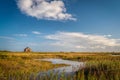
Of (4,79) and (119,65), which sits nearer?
(4,79)

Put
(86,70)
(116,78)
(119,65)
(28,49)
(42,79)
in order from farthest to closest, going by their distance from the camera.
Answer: (28,49)
(86,70)
(119,65)
(42,79)
(116,78)

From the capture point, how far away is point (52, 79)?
18141mm

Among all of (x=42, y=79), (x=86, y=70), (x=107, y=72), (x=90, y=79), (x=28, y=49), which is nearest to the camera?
(x=90, y=79)

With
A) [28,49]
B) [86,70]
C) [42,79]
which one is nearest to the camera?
[42,79]

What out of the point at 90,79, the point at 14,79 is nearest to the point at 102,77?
the point at 90,79

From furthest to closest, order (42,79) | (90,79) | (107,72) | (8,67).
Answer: (8,67)
(107,72)
(42,79)
(90,79)

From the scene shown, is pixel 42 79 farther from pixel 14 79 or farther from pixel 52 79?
pixel 14 79

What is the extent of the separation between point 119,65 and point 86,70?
3.63 meters

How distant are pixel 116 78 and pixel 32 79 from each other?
7702mm

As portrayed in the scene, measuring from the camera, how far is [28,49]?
13875 centimetres

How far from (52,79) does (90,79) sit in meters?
3.58

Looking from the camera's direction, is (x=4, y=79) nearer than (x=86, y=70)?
Yes

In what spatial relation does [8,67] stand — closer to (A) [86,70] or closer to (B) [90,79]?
(A) [86,70]

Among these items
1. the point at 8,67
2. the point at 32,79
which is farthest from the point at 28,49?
the point at 32,79
